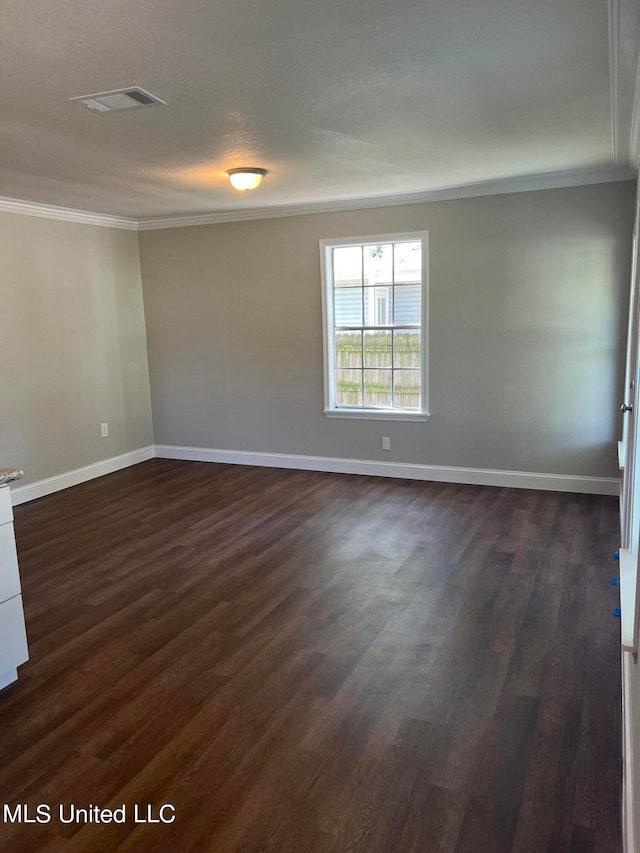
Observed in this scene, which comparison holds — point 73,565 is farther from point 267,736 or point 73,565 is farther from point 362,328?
point 362,328

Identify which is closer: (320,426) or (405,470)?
(405,470)

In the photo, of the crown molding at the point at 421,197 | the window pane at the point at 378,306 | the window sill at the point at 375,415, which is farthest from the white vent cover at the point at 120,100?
the window sill at the point at 375,415

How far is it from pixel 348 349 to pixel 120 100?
3.45m

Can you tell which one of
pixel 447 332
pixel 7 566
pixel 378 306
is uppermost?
pixel 378 306

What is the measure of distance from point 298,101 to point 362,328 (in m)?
3.06

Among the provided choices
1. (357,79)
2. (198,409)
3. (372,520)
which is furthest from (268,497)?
(357,79)

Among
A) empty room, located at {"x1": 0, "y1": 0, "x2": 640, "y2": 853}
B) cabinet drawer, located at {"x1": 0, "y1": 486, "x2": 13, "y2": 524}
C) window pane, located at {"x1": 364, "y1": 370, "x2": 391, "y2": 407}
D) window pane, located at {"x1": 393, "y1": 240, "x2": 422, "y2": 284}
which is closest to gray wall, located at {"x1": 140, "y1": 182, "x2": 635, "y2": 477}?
empty room, located at {"x1": 0, "y1": 0, "x2": 640, "y2": 853}

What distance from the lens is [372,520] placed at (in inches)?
180

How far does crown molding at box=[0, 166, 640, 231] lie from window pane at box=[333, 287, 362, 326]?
76 centimetres

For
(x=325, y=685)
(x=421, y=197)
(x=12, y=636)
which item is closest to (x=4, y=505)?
(x=12, y=636)

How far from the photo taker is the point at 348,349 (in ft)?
19.2

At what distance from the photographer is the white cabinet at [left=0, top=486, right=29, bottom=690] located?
8.31 ft

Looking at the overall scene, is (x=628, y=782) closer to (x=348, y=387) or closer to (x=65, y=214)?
(x=348, y=387)

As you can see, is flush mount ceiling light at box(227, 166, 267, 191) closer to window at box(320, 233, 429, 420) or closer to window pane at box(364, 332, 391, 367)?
window at box(320, 233, 429, 420)
